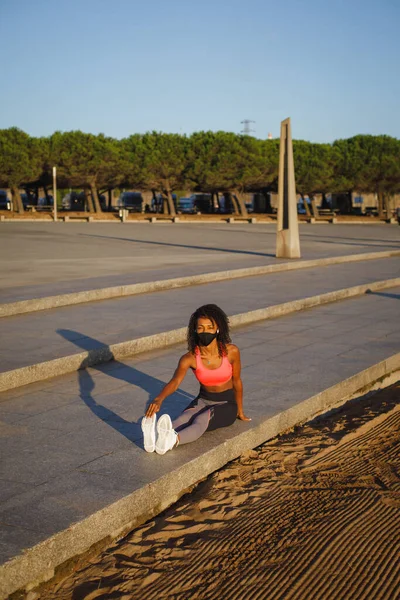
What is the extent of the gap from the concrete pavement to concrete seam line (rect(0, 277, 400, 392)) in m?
0.11

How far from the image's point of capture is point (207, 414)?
482 cm

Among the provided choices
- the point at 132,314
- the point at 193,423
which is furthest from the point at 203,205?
the point at 193,423

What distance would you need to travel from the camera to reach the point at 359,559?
10.8 feet

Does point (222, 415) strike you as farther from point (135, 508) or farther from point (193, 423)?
point (135, 508)

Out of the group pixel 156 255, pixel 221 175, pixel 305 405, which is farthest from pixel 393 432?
pixel 221 175

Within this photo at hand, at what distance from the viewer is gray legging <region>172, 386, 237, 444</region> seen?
15.5ft

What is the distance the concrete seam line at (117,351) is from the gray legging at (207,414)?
6.09ft

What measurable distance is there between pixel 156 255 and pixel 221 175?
4297 centimetres

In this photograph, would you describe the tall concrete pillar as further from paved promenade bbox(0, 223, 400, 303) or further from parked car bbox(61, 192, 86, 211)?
parked car bbox(61, 192, 86, 211)

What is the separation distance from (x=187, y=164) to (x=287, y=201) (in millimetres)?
46518

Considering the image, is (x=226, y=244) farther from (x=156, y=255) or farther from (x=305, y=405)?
(x=305, y=405)

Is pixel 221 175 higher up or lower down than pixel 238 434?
higher up

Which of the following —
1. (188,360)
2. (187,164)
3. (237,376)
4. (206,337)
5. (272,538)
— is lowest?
(272,538)

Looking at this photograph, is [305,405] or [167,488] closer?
[167,488]
